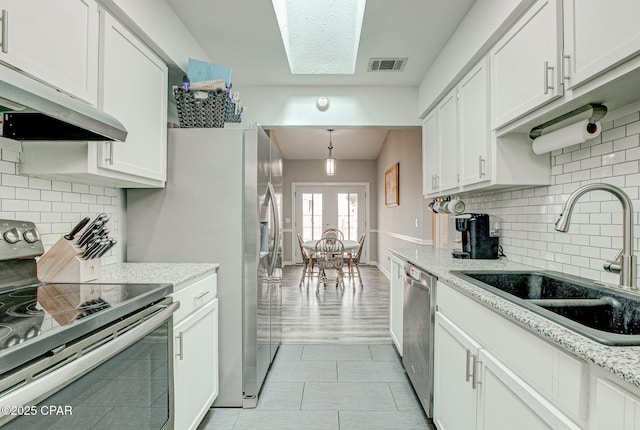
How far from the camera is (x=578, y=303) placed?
48.6 inches

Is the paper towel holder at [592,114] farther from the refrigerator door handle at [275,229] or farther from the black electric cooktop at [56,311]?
the black electric cooktop at [56,311]

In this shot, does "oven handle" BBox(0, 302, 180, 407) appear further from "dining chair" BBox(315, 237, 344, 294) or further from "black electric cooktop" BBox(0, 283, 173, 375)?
"dining chair" BBox(315, 237, 344, 294)

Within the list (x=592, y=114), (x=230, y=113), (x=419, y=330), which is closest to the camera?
(x=592, y=114)

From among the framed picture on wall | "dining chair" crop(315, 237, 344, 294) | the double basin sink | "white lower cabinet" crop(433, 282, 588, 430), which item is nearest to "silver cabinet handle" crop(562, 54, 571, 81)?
the double basin sink

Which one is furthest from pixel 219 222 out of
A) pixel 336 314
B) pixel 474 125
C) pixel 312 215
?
pixel 312 215

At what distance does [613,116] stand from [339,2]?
1740mm

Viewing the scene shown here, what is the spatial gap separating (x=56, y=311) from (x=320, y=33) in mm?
2391

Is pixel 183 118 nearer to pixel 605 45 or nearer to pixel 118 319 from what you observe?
pixel 118 319

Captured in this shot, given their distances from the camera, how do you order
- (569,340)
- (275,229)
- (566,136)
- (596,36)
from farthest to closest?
(275,229) < (566,136) < (596,36) < (569,340)

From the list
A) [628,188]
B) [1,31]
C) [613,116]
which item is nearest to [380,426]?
[628,188]

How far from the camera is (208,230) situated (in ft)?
6.90

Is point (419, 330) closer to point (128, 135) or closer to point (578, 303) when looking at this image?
point (578, 303)

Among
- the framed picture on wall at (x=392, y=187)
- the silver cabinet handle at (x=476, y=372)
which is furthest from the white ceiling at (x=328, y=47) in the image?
the framed picture on wall at (x=392, y=187)

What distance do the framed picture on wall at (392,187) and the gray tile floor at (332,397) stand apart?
11.3 feet
